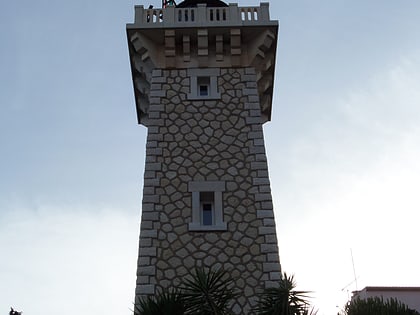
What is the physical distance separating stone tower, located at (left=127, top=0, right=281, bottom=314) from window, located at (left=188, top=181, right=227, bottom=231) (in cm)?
2

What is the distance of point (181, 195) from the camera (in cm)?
1228

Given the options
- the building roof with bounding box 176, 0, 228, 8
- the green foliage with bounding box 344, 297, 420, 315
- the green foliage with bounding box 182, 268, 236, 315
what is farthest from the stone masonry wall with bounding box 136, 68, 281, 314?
the building roof with bounding box 176, 0, 228, 8

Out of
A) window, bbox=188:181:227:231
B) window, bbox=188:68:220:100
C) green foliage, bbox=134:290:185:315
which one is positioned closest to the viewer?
green foliage, bbox=134:290:185:315

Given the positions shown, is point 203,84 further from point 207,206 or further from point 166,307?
point 166,307

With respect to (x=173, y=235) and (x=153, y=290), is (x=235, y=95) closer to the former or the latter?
(x=173, y=235)

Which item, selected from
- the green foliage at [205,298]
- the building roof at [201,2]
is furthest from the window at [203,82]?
the green foliage at [205,298]

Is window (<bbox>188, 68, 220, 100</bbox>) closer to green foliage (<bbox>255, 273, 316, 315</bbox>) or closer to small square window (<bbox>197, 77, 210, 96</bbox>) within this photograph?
small square window (<bbox>197, 77, 210, 96</bbox>)

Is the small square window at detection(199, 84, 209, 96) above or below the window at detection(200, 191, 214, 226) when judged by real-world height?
above

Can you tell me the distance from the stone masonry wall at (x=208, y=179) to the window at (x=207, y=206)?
11 centimetres

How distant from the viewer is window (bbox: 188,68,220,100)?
45.8 ft

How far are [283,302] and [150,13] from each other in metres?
9.22

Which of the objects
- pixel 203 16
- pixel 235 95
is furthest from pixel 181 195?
pixel 203 16

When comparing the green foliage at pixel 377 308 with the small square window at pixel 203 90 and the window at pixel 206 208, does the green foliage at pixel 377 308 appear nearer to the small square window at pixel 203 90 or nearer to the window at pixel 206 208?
the window at pixel 206 208

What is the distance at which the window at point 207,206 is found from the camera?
38.8 ft
